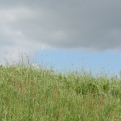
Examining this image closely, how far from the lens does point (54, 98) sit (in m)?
9.16

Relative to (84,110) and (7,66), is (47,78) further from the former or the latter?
(84,110)

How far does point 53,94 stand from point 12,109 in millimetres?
1887

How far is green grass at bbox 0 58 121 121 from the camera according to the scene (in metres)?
7.94

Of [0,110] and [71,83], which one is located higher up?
[71,83]

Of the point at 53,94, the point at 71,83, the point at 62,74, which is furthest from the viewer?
the point at 62,74

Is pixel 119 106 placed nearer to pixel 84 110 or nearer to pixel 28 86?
pixel 84 110

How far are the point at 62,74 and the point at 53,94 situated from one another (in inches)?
143

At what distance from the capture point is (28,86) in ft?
32.3

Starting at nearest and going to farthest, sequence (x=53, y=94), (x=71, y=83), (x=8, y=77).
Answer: (x=53, y=94) → (x=8, y=77) → (x=71, y=83)

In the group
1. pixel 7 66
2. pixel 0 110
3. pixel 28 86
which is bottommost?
pixel 0 110

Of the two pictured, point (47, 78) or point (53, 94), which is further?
point (47, 78)

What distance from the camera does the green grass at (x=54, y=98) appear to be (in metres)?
7.94

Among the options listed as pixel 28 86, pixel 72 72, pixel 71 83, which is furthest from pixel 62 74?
pixel 28 86

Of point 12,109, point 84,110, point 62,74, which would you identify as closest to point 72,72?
point 62,74
